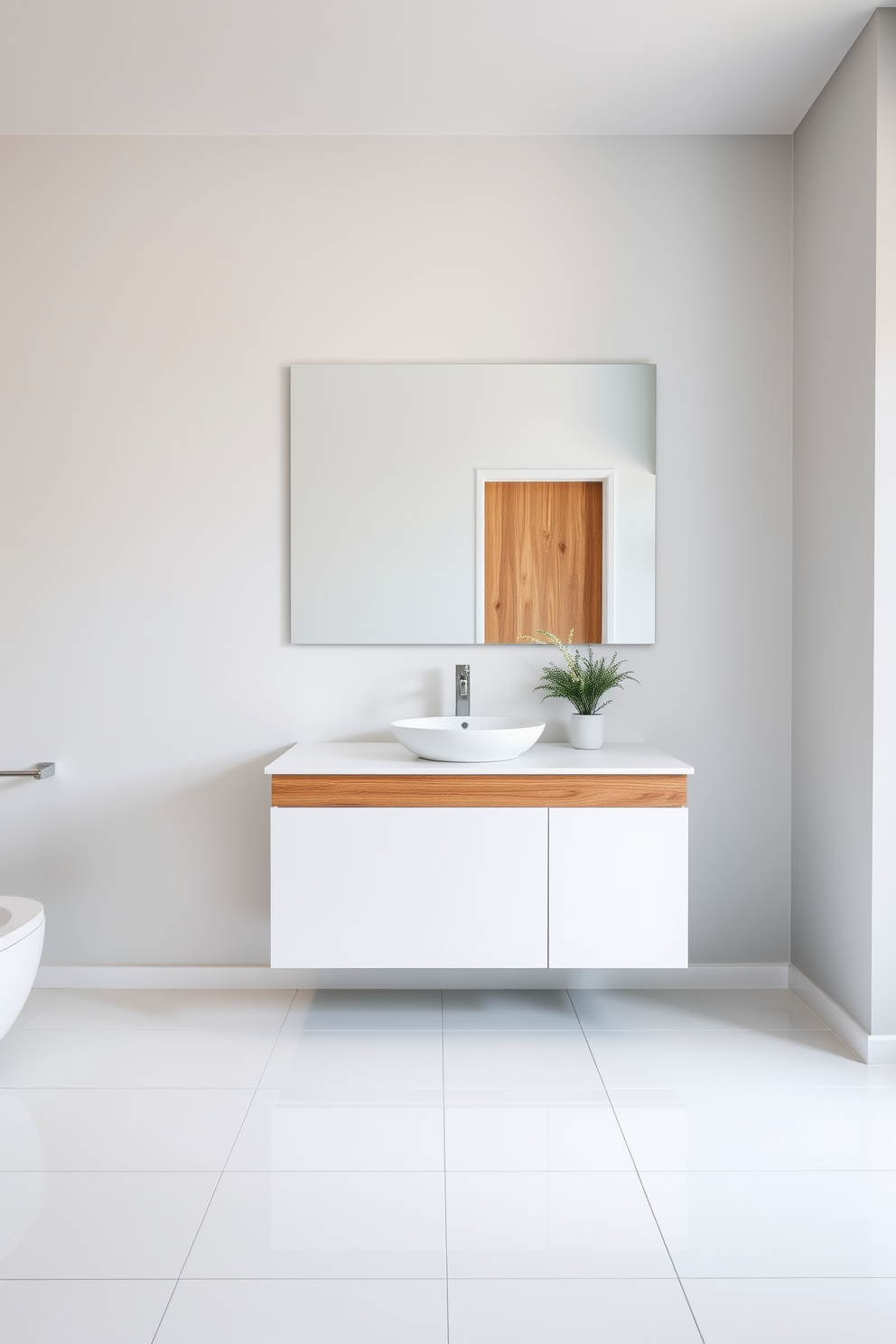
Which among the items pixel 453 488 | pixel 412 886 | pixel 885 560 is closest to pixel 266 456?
pixel 453 488

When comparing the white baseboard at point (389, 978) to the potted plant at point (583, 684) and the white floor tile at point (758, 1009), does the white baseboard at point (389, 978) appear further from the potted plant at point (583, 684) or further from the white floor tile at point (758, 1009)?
the potted plant at point (583, 684)

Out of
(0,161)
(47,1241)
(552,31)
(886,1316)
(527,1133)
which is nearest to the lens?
(886,1316)

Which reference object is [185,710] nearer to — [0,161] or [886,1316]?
[0,161]

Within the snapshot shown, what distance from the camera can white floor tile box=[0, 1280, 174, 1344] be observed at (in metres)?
1.51

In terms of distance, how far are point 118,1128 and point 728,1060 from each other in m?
1.50

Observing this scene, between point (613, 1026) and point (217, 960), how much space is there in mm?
1223

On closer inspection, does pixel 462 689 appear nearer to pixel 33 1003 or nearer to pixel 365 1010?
pixel 365 1010

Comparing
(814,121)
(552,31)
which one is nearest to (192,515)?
(552,31)

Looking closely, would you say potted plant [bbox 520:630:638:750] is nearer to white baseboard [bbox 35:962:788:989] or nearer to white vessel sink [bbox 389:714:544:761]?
white vessel sink [bbox 389:714:544:761]

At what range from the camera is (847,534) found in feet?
8.57

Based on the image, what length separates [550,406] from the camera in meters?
2.96

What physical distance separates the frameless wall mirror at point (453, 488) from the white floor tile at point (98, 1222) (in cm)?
155

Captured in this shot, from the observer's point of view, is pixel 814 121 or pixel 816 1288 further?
pixel 814 121

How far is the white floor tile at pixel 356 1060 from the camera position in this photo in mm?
2391
